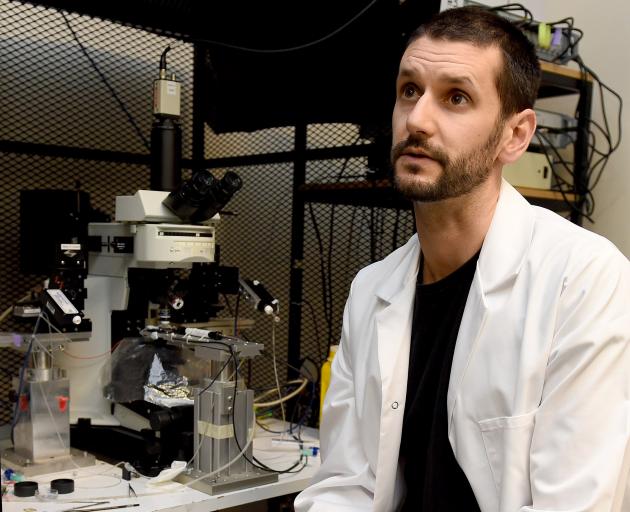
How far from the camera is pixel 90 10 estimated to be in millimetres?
2248

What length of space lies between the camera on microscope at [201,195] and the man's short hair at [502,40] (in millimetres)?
594

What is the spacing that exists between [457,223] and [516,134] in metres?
0.22

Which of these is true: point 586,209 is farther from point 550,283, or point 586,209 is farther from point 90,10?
point 90,10

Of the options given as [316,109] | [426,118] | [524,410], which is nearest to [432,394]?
[524,410]

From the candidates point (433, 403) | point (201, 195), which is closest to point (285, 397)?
point (201, 195)

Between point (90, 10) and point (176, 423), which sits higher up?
point (90, 10)

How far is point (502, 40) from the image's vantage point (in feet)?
4.33

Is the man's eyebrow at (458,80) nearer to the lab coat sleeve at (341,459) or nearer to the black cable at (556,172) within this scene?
the lab coat sleeve at (341,459)

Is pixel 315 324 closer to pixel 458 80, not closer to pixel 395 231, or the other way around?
pixel 395 231

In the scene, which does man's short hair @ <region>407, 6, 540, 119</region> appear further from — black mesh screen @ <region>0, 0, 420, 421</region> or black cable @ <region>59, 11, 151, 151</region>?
black cable @ <region>59, 11, 151, 151</region>

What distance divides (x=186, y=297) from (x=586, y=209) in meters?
1.42

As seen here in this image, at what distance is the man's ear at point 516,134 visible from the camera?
1.35m

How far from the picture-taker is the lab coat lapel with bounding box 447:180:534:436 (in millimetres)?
1254

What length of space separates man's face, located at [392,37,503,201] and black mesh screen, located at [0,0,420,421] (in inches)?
28.5
